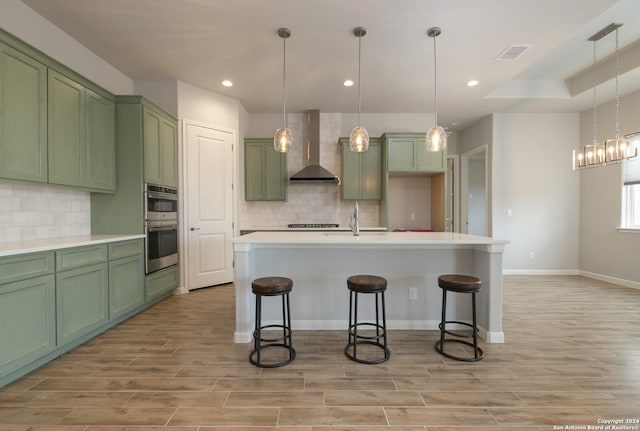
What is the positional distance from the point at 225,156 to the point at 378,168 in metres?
2.67

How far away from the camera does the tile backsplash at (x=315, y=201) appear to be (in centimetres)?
556

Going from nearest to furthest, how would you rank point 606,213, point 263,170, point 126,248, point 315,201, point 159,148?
point 126,248 < point 159,148 < point 606,213 < point 263,170 < point 315,201

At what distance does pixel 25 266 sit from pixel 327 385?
89.2 inches

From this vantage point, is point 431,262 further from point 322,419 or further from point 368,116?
point 368,116

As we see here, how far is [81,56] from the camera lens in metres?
3.34

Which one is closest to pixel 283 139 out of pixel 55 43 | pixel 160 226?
pixel 160 226

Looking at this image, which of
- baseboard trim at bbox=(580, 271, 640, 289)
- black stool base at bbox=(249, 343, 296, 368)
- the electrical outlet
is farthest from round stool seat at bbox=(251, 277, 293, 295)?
baseboard trim at bbox=(580, 271, 640, 289)

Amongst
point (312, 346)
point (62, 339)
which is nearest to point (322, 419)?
point (312, 346)

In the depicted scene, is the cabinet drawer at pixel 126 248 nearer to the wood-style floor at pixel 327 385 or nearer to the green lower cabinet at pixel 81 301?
the green lower cabinet at pixel 81 301

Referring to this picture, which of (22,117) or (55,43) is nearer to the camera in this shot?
(22,117)

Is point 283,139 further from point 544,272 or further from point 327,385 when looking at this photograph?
point 544,272

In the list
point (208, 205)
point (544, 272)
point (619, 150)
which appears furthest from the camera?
point (544, 272)

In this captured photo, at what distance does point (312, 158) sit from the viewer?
536 cm

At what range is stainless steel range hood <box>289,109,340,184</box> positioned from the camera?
Answer: 512 centimetres
